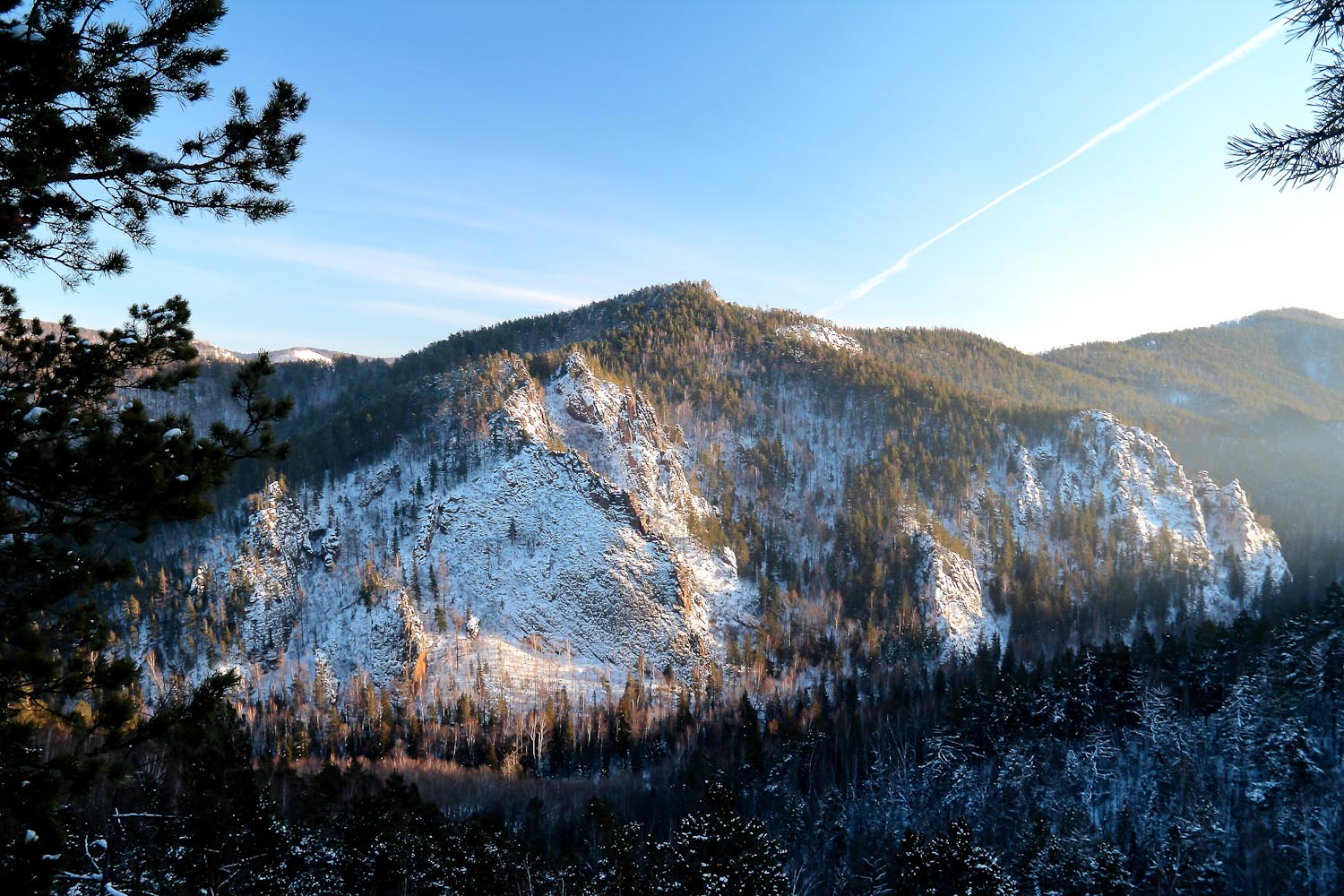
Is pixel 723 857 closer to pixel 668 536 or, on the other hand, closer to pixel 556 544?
pixel 556 544

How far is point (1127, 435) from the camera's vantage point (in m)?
149

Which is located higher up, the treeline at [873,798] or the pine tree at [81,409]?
the pine tree at [81,409]

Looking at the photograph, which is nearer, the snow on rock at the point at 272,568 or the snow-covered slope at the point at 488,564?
the snow-covered slope at the point at 488,564

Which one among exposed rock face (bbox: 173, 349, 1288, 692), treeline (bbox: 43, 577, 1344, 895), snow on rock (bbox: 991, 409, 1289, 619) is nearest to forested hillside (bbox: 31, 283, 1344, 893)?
treeline (bbox: 43, 577, 1344, 895)

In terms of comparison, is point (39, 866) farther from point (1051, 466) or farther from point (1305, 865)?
point (1051, 466)

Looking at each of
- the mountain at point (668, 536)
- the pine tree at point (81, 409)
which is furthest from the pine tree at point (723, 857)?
the mountain at point (668, 536)

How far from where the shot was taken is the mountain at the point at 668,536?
10825 cm

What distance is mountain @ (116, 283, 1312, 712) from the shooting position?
10825 cm

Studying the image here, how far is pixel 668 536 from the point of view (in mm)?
127562

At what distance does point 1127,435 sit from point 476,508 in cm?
12680

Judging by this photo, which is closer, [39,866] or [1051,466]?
[39,866]

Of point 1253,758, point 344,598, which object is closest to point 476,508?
point 344,598

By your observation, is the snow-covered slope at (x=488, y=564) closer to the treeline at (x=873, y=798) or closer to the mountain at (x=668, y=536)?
the mountain at (x=668, y=536)

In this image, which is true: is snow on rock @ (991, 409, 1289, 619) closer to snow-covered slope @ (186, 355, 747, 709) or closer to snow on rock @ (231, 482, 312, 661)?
snow-covered slope @ (186, 355, 747, 709)
